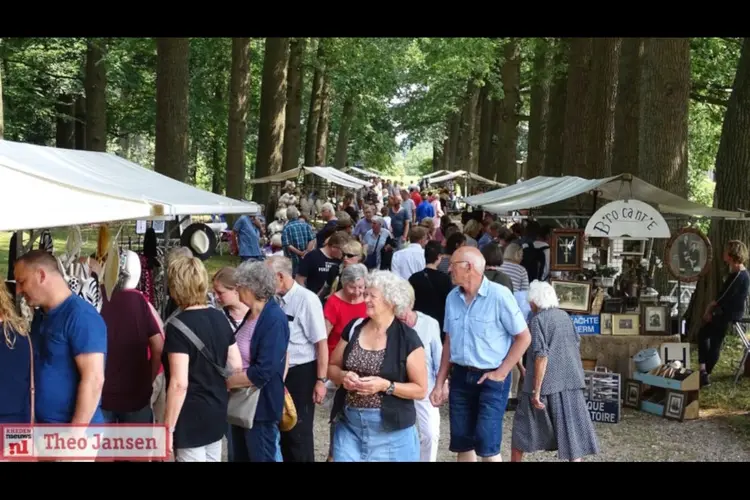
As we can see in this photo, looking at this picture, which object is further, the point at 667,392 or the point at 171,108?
the point at 171,108

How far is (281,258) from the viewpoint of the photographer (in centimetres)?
717

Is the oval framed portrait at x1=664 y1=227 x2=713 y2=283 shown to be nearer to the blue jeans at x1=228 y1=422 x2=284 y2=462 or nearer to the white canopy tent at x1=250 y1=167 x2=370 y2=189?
the blue jeans at x1=228 y1=422 x2=284 y2=462

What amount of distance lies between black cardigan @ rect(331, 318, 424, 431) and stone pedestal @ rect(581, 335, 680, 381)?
547 cm

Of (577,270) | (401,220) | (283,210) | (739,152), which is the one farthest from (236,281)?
(401,220)

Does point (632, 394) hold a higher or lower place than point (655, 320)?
lower

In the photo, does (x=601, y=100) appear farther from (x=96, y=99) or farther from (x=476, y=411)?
(x=96, y=99)

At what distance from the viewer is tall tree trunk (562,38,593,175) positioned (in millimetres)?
18547

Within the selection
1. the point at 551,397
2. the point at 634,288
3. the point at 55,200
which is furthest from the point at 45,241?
the point at 634,288

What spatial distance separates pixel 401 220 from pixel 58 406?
16382 mm

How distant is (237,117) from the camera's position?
23.0m

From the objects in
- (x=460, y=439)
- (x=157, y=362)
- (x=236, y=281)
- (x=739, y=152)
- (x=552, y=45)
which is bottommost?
(x=460, y=439)

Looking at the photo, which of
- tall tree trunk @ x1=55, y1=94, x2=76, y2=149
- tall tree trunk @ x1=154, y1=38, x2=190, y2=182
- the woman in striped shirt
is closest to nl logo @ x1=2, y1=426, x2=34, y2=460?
the woman in striped shirt

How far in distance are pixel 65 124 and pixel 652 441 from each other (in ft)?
103
